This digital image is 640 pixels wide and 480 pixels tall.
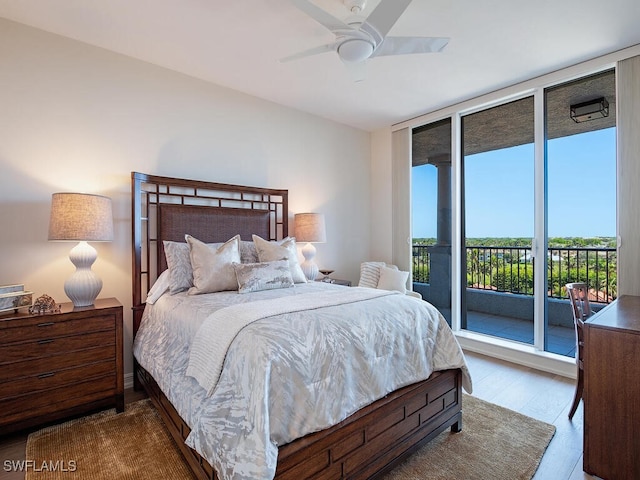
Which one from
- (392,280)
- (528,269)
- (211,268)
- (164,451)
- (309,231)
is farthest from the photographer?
(392,280)

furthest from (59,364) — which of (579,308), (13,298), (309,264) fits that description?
(579,308)

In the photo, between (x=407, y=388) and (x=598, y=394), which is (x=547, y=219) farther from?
(x=407, y=388)

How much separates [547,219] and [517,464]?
2.43m

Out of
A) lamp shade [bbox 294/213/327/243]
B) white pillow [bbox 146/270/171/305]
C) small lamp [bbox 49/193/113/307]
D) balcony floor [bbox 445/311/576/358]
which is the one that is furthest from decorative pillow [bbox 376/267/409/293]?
small lamp [bbox 49/193/113/307]

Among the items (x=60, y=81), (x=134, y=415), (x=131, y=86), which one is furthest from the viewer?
(x=131, y=86)

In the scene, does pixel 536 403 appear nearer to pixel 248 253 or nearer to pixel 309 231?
pixel 309 231

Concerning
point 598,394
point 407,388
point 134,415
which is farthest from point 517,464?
point 134,415

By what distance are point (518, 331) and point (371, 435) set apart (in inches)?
132

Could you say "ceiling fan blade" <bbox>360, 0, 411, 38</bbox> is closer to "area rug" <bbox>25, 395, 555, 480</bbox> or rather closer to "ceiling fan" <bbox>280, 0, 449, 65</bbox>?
"ceiling fan" <bbox>280, 0, 449, 65</bbox>

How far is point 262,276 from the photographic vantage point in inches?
99.7

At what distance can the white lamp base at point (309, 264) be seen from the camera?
368cm

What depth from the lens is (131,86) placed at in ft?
9.32

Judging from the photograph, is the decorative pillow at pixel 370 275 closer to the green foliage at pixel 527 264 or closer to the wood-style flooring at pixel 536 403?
the green foliage at pixel 527 264

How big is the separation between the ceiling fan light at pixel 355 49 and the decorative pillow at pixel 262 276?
1.62 m
